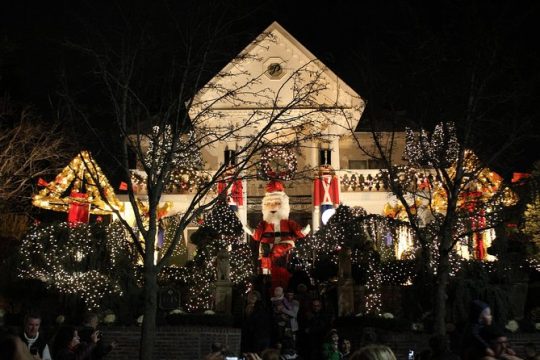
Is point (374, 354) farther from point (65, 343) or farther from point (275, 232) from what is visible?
point (275, 232)

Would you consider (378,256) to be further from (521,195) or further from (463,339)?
(463,339)

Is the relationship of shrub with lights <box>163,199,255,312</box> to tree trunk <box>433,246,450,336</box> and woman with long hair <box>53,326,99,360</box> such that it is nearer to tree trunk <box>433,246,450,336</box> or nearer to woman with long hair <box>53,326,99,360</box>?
tree trunk <box>433,246,450,336</box>

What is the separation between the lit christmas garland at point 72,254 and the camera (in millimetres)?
18219

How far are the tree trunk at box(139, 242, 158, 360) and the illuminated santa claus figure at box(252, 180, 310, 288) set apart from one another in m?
7.03

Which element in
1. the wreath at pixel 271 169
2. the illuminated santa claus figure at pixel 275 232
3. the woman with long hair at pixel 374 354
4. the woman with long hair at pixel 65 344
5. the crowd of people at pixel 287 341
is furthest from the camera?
the illuminated santa claus figure at pixel 275 232

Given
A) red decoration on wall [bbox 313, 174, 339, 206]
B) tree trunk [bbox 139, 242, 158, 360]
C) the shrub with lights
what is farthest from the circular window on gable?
tree trunk [bbox 139, 242, 158, 360]

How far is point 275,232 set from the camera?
77.6 feet

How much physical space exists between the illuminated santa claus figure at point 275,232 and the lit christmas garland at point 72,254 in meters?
4.81

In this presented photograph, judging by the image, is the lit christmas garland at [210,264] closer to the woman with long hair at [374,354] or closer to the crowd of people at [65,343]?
the crowd of people at [65,343]

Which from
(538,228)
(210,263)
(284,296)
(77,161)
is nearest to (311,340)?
(284,296)

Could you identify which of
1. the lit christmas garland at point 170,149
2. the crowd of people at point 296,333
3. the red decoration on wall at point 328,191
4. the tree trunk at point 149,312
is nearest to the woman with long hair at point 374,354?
the crowd of people at point 296,333

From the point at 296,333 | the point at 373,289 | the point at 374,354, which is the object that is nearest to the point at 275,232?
the point at 373,289

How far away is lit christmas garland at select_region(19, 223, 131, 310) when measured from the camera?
59.8ft

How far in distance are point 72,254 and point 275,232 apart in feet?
23.5
